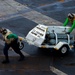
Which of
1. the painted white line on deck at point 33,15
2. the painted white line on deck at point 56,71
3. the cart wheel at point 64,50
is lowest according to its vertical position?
the painted white line on deck at point 56,71

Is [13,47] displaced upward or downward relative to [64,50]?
upward

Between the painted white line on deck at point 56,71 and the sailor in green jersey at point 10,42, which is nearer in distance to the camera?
the painted white line on deck at point 56,71

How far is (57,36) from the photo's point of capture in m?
12.7

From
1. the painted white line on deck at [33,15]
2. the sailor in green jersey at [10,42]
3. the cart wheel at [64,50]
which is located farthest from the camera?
the painted white line on deck at [33,15]

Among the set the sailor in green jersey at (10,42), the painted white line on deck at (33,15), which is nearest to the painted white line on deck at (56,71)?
the sailor in green jersey at (10,42)

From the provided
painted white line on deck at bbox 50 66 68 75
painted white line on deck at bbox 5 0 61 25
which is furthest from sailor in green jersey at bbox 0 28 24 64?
painted white line on deck at bbox 5 0 61 25

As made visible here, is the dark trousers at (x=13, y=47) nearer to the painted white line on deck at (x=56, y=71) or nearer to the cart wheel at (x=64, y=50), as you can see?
the painted white line on deck at (x=56, y=71)

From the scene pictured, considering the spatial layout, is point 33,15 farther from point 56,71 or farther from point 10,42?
point 56,71

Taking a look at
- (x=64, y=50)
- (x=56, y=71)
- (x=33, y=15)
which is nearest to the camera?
(x=56, y=71)

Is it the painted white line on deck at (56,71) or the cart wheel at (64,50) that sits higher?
the cart wheel at (64,50)

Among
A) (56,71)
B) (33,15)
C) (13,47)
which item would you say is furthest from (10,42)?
(33,15)

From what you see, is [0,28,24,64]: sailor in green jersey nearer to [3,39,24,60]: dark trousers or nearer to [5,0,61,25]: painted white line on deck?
[3,39,24,60]: dark trousers

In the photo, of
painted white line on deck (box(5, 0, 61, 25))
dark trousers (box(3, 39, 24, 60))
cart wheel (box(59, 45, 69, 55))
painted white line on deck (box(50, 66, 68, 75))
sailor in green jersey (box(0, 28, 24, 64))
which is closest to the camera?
painted white line on deck (box(50, 66, 68, 75))

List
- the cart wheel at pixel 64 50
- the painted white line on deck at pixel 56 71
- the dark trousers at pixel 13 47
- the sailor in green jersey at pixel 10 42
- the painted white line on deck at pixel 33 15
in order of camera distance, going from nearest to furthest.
→ 1. the painted white line on deck at pixel 56 71
2. the sailor in green jersey at pixel 10 42
3. the dark trousers at pixel 13 47
4. the cart wheel at pixel 64 50
5. the painted white line on deck at pixel 33 15
